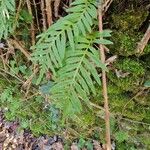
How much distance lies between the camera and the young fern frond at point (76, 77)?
1584 millimetres

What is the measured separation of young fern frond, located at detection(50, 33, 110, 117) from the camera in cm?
158

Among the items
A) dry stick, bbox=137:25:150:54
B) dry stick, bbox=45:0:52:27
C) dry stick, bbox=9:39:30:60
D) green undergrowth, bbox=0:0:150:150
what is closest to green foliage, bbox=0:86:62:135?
green undergrowth, bbox=0:0:150:150

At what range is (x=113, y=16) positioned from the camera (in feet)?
6.00

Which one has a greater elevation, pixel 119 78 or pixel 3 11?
pixel 3 11

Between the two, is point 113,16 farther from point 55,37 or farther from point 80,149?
point 80,149

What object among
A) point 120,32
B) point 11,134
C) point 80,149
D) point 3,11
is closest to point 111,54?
point 120,32

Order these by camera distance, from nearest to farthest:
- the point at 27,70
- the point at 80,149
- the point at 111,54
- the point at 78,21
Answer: the point at 78,21 → the point at 111,54 → the point at 27,70 → the point at 80,149

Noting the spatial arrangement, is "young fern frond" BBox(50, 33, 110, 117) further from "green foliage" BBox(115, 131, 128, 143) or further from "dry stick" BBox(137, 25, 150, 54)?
"green foliage" BBox(115, 131, 128, 143)

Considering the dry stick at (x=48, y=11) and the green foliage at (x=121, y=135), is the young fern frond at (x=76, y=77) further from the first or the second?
the green foliage at (x=121, y=135)

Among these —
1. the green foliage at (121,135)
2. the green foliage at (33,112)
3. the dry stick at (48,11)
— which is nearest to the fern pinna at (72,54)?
the dry stick at (48,11)

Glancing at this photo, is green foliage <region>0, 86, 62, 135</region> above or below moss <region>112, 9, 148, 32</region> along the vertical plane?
below

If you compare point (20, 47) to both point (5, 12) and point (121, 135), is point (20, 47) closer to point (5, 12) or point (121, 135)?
point (5, 12)

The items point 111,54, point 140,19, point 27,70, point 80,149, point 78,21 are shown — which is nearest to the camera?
point 78,21

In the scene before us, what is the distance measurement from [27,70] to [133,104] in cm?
75
